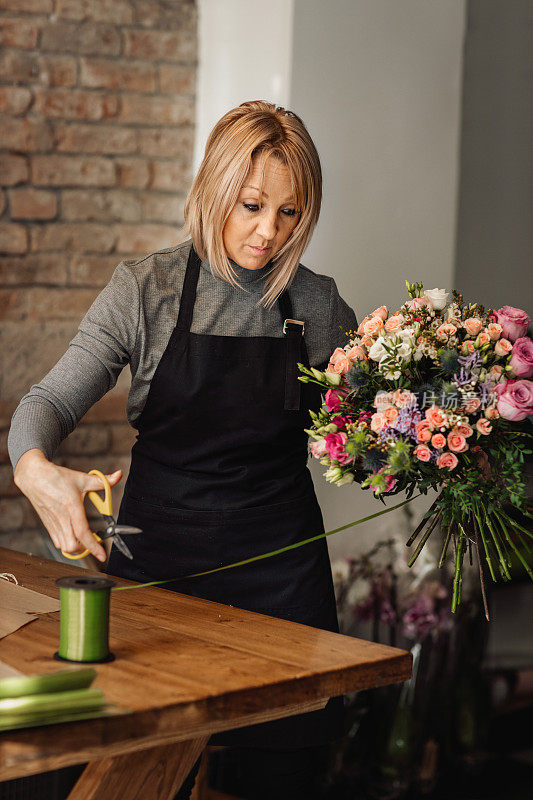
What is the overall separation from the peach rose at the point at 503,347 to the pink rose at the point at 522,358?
11 millimetres

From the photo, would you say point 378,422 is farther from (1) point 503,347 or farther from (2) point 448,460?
(1) point 503,347

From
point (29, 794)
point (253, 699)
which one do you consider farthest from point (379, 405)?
point (29, 794)

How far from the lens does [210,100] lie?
3152mm

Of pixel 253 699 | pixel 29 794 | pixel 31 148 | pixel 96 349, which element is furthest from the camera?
pixel 31 148

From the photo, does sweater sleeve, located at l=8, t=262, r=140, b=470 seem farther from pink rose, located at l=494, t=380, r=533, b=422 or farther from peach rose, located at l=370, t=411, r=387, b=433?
pink rose, located at l=494, t=380, r=533, b=422

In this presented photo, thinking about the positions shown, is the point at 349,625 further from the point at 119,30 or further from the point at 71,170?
the point at 119,30

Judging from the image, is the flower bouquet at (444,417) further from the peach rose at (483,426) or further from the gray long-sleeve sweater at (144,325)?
the gray long-sleeve sweater at (144,325)

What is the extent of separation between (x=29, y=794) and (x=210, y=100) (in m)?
2.08

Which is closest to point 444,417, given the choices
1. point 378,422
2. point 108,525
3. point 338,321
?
point 378,422

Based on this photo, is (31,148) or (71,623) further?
(31,148)

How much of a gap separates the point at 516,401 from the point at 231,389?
2.25 ft

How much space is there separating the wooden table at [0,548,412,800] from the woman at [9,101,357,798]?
0.34 meters

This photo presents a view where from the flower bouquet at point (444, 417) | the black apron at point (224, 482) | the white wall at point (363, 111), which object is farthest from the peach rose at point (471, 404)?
the white wall at point (363, 111)

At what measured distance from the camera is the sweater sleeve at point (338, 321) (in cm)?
232
